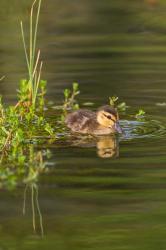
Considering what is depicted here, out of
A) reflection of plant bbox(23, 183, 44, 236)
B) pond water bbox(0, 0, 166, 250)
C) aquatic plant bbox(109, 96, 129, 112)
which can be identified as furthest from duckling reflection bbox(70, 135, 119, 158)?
reflection of plant bbox(23, 183, 44, 236)

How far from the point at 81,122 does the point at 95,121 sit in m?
0.15

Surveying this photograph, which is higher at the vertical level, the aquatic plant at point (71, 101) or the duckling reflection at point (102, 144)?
the aquatic plant at point (71, 101)

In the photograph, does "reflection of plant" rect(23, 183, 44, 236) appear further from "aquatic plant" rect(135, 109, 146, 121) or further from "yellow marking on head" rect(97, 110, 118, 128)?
"aquatic plant" rect(135, 109, 146, 121)

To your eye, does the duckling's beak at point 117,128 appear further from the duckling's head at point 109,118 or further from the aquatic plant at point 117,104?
the aquatic plant at point 117,104

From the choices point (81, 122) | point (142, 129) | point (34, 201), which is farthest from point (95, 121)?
point (34, 201)

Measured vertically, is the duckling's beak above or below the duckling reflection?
above

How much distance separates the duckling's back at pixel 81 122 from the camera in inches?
403

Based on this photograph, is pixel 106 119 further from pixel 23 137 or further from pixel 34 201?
pixel 34 201

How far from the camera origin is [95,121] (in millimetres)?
10219

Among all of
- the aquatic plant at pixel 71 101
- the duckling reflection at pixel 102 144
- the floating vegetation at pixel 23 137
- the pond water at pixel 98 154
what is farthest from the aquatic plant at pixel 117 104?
the floating vegetation at pixel 23 137

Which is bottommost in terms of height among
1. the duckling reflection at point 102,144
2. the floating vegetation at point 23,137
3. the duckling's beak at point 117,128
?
the duckling reflection at point 102,144

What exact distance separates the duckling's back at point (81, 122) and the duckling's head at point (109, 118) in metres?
0.10

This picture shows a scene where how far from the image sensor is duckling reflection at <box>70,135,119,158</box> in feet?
29.6

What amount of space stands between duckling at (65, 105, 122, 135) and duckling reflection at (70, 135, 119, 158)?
0.13m
